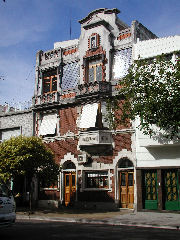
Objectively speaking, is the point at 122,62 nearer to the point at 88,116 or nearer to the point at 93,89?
the point at 93,89

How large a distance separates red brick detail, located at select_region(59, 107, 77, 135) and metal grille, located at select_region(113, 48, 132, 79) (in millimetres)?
4442

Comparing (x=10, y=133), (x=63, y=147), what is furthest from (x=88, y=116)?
(x=10, y=133)

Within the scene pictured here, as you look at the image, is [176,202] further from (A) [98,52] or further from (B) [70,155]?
(A) [98,52]

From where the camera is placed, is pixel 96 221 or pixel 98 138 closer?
pixel 96 221

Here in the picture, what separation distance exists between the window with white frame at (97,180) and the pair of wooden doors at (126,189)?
1.13 meters

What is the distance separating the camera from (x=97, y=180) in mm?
23109

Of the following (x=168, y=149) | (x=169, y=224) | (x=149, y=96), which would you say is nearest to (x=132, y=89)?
(x=149, y=96)

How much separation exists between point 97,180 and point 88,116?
188 inches

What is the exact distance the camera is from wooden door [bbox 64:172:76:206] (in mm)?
23938

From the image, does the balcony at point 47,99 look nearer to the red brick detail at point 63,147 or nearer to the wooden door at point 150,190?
the red brick detail at point 63,147

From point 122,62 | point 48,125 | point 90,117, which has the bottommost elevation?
point 48,125

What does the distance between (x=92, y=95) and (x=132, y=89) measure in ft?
19.9

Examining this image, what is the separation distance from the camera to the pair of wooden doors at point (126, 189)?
70.3 feet

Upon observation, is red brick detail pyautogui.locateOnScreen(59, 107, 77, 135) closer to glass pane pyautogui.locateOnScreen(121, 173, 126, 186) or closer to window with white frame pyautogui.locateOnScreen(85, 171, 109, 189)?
window with white frame pyautogui.locateOnScreen(85, 171, 109, 189)
